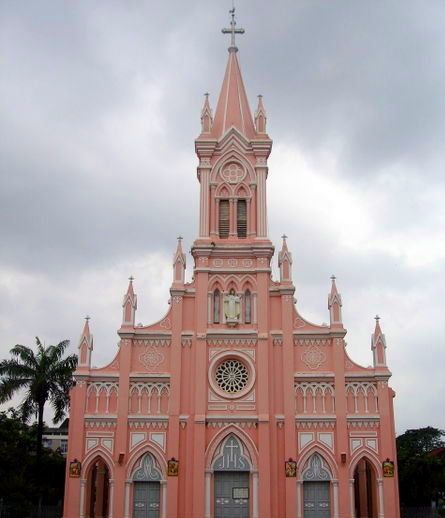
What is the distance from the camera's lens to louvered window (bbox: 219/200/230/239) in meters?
34.8

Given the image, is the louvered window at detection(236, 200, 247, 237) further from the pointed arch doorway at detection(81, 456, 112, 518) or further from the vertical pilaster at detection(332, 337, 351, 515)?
the pointed arch doorway at detection(81, 456, 112, 518)

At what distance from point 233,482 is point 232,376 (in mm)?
4613

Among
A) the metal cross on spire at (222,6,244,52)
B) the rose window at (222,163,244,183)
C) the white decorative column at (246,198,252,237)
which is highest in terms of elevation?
the metal cross on spire at (222,6,244,52)

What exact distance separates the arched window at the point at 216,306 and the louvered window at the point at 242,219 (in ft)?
11.2

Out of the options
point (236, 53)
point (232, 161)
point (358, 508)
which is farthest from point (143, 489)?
point (236, 53)

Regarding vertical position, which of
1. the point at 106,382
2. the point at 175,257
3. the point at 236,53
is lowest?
the point at 106,382

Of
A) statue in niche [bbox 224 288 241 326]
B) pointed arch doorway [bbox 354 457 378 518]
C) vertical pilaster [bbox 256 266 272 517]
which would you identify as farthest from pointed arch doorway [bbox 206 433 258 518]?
statue in niche [bbox 224 288 241 326]

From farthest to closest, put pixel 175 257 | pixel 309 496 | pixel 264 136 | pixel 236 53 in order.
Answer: pixel 236 53
pixel 264 136
pixel 175 257
pixel 309 496

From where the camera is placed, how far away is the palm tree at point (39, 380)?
3662 cm

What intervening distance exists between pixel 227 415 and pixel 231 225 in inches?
370

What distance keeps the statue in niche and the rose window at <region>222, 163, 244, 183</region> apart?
6.23 meters

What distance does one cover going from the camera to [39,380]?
36.6 m

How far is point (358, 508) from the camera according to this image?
31578 millimetres

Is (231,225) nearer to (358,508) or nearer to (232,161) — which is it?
(232,161)
